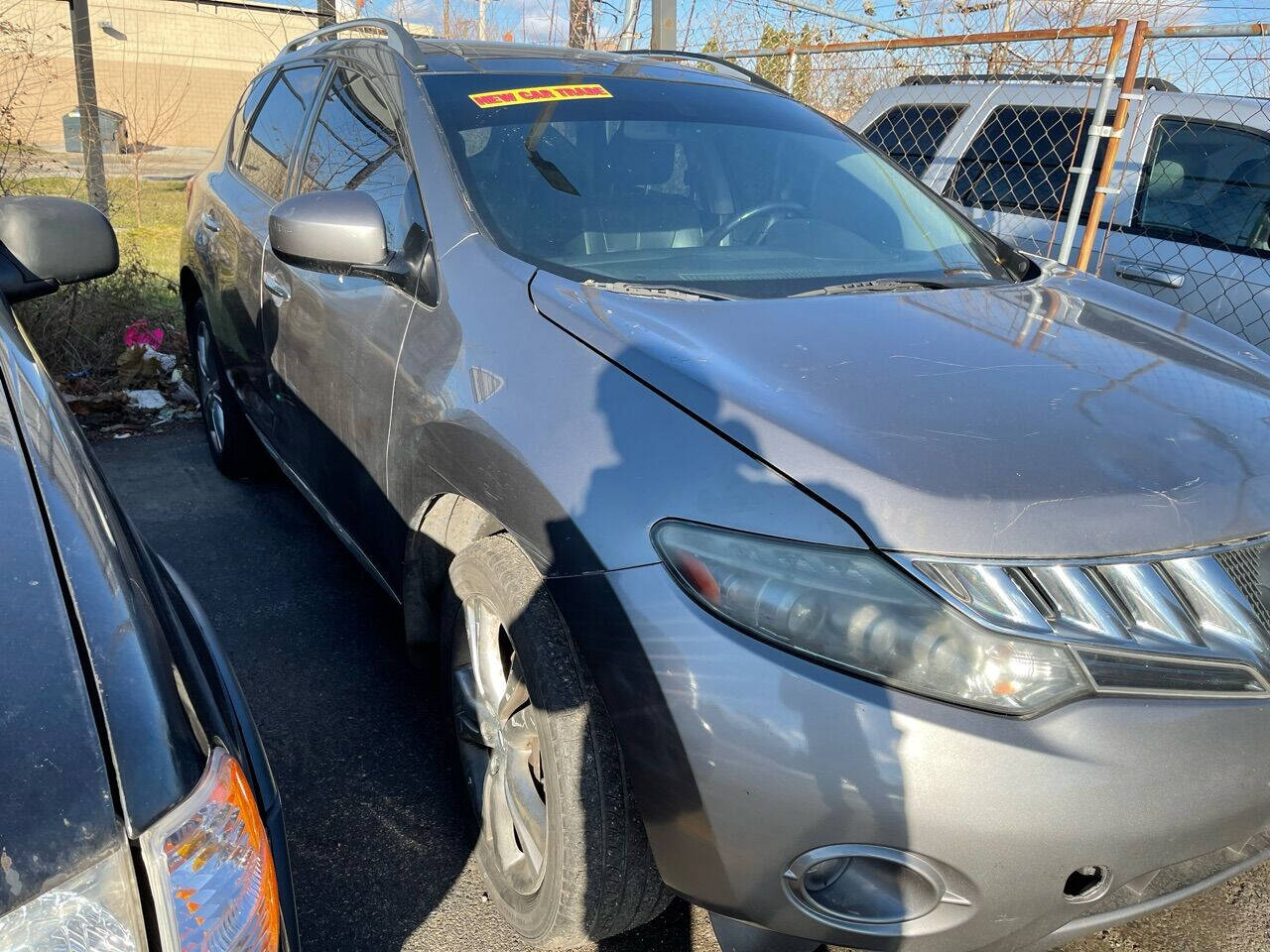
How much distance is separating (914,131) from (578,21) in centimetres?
311

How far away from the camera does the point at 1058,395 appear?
1808 mm

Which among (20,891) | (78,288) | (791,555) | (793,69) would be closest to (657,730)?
(791,555)

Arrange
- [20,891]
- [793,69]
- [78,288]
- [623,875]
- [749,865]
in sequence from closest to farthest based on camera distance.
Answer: [20,891]
[749,865]
[623,875]
[78,288]
[793,69]

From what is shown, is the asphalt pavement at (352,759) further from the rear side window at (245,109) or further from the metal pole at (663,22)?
the metal pole at (663,22)

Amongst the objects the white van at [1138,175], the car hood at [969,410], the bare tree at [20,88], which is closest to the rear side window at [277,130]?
the car hood at [969,410]

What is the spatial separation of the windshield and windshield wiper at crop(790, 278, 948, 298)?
0.03m

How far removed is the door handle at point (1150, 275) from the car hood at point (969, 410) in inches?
95.7

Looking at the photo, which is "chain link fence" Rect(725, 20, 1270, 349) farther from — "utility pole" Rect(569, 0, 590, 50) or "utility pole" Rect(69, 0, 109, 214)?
"utility pole" Rect(69, 0, 109, 214)

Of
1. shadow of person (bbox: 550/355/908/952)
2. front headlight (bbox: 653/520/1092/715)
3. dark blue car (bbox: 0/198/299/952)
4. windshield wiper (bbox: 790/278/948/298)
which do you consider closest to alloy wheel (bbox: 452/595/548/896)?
shadow of person (bbox: 550/355/908/952)

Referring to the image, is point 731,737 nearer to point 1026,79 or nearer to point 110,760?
point 110,760

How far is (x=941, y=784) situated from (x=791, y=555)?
384 mm

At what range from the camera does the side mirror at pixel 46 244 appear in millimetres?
2400

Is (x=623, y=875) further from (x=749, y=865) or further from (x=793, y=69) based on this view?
(x=793, y=69)

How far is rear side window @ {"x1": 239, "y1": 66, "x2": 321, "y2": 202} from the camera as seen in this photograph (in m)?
3.44
